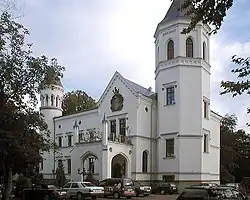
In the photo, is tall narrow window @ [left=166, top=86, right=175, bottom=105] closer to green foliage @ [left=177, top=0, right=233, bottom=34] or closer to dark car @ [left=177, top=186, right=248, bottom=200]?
dark car @ [left=177, top=186, right=248, bottom=200]

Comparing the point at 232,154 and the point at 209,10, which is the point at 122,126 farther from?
the point at 209,10

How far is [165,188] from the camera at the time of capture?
151 feet

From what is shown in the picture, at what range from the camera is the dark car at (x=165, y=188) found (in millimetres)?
45438

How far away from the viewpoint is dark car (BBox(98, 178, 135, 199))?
1517 inches

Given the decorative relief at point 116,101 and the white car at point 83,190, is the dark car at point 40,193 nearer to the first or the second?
the white car at point 83,190

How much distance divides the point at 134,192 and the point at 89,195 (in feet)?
14.2

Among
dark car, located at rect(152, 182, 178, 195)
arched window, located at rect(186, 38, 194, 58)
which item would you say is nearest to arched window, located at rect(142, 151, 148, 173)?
dark car, located at rect(152, 182, 178, 195)

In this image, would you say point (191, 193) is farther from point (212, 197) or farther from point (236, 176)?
point (236, 176)

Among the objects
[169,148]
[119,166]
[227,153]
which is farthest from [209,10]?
[227,153]

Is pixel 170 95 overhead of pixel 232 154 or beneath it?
overhead

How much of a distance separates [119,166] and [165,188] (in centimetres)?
775

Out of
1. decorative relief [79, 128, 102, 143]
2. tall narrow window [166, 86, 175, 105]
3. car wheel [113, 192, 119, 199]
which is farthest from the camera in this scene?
decorative relief [79, 128, 102, 143]

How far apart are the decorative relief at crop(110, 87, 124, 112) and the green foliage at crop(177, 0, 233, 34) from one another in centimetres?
4286

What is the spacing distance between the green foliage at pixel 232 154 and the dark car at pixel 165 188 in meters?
19.1
